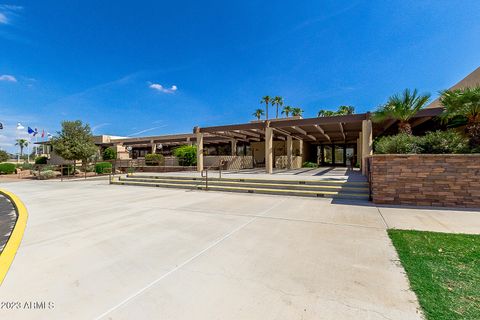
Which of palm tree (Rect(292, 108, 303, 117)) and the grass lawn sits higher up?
palm tree (Rect(292, 108, 303, 117))

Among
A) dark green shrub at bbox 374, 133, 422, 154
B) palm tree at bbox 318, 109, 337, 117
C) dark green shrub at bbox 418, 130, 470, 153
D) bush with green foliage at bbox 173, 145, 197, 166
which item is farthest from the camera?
palm tree at bbox 318, 109, 337, 117

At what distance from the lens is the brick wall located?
20.1 feet

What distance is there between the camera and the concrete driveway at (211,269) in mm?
2150

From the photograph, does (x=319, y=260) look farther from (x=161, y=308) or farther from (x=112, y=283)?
(x=112, y=283)

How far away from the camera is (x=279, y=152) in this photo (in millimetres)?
23297

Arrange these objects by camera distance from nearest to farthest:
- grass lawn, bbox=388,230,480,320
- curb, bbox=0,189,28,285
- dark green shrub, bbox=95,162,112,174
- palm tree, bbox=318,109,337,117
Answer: grass lawn, bbox=388,230,480,320, curb, bbox=0,189,28,285, dark green shrub, bbox=95,162,112,174, palm tree, bbox=318,109,337,117

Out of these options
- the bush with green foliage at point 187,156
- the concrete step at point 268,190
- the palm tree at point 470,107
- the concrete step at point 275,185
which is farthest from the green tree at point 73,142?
the palm tree at point 470,107

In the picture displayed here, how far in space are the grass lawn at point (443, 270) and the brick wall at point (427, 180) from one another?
286cm

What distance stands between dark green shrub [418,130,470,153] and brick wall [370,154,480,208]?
33.8 inches

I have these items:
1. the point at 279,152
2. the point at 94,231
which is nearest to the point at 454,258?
the point at 94,231

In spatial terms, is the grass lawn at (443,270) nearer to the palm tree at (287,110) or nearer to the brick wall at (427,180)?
the brick wall at (427,180)

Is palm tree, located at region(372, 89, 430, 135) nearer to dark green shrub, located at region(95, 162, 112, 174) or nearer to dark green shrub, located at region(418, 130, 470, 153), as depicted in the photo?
dark green shrub, located at region(418, 130, 470, 153)

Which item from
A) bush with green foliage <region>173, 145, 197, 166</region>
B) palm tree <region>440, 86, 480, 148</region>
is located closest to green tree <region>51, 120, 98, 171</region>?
bush with green foliage <region>173, 145, 197, 166</region>

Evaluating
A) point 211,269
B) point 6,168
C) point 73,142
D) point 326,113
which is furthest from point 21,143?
point 211,269
